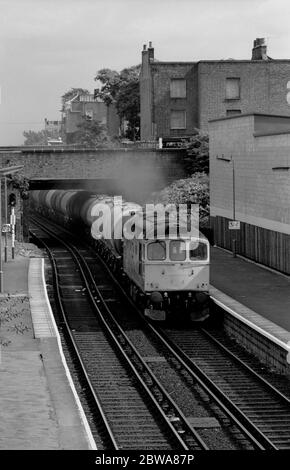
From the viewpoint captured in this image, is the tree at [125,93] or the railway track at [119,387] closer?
the railway track at [119,387]

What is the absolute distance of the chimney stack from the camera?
65.1 m

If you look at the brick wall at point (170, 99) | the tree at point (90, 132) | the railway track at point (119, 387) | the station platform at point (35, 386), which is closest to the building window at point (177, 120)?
the brick wall at point (170, 99)

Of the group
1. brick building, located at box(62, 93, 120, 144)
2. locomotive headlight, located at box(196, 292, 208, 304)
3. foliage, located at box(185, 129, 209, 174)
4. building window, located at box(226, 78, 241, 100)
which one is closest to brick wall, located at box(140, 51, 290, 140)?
building window, located at box(226, 78, 241, 100)

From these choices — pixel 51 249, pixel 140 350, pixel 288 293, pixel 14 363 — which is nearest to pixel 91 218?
pixel 51 249

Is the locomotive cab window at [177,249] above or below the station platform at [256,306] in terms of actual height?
above

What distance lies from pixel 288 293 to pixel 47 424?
48.7 ft

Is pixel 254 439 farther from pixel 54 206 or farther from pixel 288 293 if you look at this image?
pixel 54 206

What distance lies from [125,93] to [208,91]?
20961 millimetres

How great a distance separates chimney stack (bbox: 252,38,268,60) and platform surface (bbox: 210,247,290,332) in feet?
98.5

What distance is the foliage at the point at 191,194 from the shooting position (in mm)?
46812

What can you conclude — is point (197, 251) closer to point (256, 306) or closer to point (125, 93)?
point (256, 306)

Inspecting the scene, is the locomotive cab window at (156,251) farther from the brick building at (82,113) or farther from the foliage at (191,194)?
the brick building at (82,113)

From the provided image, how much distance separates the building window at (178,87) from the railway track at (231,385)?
3669cm

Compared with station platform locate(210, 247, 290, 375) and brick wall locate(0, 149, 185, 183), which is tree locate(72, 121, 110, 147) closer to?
brick wall locate(0, 149, 185, 183)
